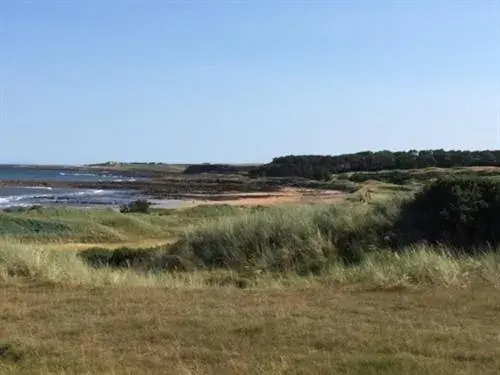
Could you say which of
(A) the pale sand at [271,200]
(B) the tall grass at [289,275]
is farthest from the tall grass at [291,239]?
(A) the pale sand at [271,200]

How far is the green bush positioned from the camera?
55.6 ft

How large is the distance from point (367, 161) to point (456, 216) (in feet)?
370

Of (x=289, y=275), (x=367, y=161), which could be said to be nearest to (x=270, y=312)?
(x=289, y=275)

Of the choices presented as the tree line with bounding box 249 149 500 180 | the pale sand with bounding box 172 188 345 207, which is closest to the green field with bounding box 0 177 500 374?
the pale sand with bounding box 172 188 345 207

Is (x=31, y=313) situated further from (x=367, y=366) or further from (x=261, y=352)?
(x=367, y=366)

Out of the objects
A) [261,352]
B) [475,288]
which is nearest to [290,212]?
[475,288]

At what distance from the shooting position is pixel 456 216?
56.3 feet

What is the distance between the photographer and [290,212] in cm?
2086

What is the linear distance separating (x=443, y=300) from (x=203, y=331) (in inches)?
135

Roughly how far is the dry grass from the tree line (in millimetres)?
88782

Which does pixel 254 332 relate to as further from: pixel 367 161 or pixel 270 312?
pixel 367 161

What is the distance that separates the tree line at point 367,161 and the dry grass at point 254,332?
291 ft

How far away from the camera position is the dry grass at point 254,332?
6738 millimetres

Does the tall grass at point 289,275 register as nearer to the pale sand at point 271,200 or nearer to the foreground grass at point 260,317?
→ the foreground grass at point 260,317
